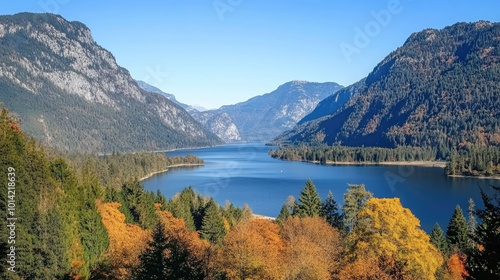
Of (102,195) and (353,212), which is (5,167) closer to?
(102,195)

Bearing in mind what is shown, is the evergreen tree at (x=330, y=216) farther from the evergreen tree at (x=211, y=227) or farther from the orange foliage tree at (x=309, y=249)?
the evergreen tree at (x=211, y=227)

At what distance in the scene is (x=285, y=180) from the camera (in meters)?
159

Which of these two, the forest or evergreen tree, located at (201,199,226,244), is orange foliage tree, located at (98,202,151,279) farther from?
evergreen tree, located at (201,199,226,244)

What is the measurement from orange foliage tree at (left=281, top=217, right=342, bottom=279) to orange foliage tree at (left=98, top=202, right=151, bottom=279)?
9.92 metres

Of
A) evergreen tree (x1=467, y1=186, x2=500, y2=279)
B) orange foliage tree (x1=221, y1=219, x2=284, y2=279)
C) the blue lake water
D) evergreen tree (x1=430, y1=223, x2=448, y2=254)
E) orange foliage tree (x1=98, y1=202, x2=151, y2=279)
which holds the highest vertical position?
evergreen tree (x1=467, y1=186, x2=500, y2=279)

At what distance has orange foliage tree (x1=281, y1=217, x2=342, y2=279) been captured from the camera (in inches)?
1066

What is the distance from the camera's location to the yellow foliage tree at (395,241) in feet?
105

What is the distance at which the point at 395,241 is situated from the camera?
109ft

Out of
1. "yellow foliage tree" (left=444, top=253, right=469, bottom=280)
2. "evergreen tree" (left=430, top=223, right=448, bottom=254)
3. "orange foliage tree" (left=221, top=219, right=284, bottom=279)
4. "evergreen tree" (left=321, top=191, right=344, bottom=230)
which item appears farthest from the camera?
"evergreen tree" (left=321, top=191, right=344, bottom=230)

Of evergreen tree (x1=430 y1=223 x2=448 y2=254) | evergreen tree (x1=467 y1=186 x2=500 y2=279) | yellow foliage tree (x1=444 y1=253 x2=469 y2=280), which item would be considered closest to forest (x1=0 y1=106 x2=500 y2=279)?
evergreen tree (x1=467 y1=186 x2=500 y2=279)

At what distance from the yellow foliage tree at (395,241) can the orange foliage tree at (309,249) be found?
2.92 m

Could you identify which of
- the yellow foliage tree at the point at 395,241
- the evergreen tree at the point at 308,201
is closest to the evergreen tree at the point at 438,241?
the evergreen tree at the point at 308,201

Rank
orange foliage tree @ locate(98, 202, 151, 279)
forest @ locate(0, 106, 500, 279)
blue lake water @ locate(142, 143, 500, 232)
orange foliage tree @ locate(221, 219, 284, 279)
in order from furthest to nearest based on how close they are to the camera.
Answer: blue lake water @ locate(142, 143, 500, 232) → orange foliage tree @ locate(98, 202, 151, 279) → orange foliage tree @ locate(221, 219, 284, 279) → forest @ locate(0, 106, 500, 279)

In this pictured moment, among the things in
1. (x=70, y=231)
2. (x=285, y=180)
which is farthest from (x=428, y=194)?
(x=70, y=231)
